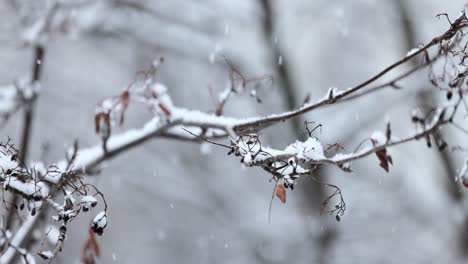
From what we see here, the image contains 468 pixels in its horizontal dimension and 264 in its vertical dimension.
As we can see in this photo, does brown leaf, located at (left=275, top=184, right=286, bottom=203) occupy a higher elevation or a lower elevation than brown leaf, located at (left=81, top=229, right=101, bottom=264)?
higher

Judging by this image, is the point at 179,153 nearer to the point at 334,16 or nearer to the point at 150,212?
the point at 150,212

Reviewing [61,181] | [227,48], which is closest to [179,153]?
[227,48]

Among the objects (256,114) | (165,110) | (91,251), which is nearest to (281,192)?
(91,251)

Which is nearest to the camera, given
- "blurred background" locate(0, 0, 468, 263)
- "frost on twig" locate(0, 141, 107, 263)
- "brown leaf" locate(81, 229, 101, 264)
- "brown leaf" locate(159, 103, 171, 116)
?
"frost on twig" locate(0, 141, 107, 263)

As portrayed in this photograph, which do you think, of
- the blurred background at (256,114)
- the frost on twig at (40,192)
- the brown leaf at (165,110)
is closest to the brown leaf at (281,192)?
the frost on twig at (40,192)

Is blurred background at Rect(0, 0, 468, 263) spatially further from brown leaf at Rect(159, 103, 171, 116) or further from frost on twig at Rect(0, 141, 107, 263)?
frost on twig at Rect(0, 141, 107, 263)

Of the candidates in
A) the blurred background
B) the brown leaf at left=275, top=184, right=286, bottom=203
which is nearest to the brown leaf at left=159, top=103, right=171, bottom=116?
the brown leaf at left=275, top=184, right=286, bottom=203

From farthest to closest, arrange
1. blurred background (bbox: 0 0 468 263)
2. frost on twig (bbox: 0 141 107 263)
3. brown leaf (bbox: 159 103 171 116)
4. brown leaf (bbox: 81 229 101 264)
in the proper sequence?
1. blurred background (bbox: 0 0 468 263)
2. brown leaf (bbox: 159 103 171 116)
3. brown leaf (bbox: 81 229 101 264)
4. frost on twig (bbox: 0 141 107 263)

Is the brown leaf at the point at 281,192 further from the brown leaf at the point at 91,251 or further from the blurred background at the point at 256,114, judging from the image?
the blurred background at the point at 256,114

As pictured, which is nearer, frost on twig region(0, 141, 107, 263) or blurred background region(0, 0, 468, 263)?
frost on twig region(0, 141, 107, 263)
